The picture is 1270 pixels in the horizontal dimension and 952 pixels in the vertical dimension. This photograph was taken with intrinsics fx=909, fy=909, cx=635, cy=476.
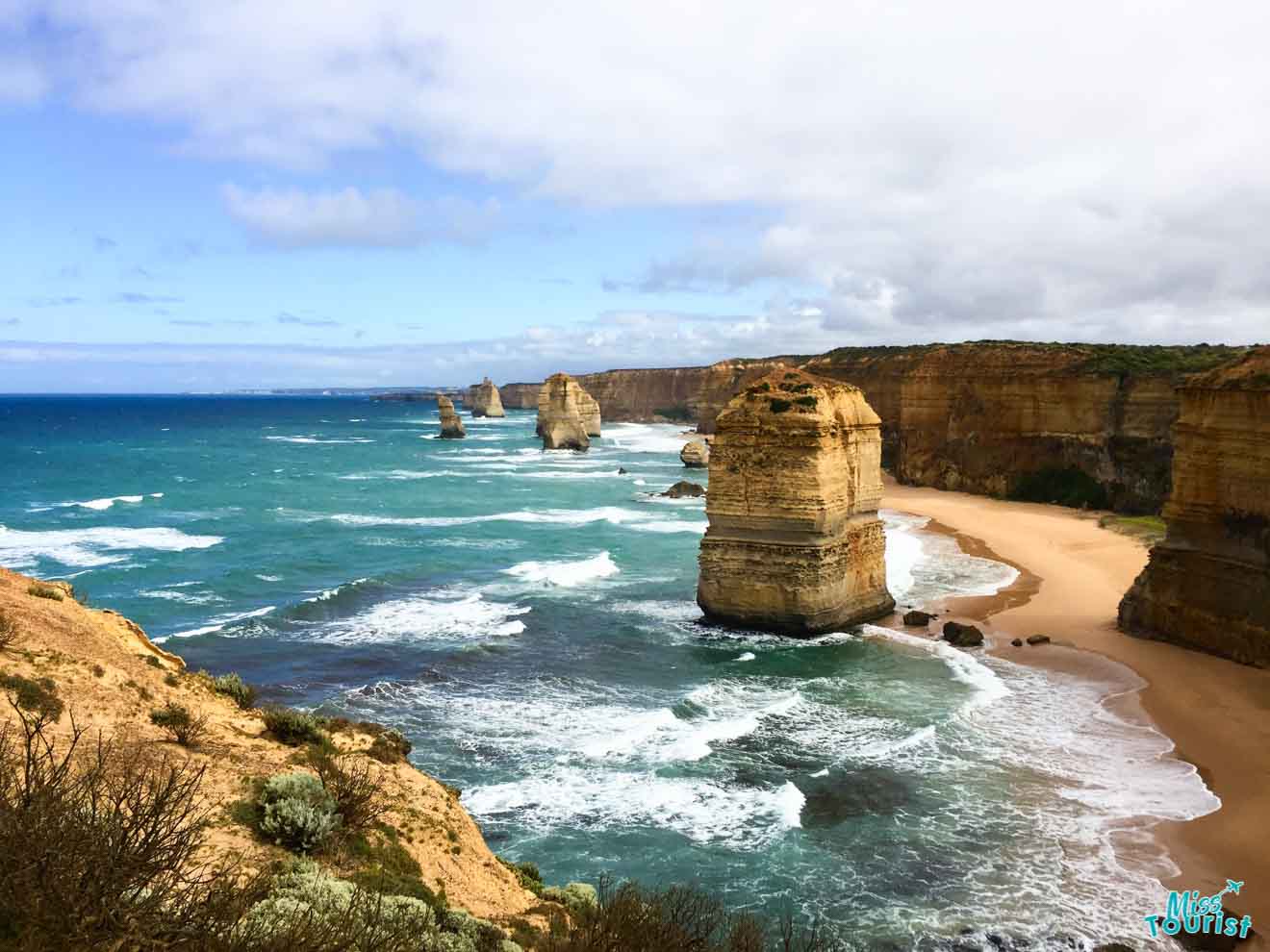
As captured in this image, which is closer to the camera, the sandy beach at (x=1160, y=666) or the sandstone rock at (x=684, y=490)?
the sandy beach at (x=1160, y=666)

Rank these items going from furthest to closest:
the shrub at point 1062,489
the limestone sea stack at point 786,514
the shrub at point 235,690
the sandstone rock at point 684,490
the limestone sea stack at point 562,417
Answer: the limestone sea stack at point 562,417 < the sandstone rock at point 684,490 < the shrub at point 1062,489 < the limestone sea stack at point 786,514 < the shrub at point 235,690

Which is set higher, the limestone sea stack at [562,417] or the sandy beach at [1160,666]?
the limestone sea stack at [562,417]

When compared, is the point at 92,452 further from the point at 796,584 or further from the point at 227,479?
the point at 796,584

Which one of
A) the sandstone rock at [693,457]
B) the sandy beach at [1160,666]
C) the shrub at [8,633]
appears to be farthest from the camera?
the sandstone rock at [693,457]

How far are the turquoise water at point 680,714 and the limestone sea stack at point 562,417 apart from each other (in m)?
46.9

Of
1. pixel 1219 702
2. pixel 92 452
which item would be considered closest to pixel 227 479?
pixel 92 452

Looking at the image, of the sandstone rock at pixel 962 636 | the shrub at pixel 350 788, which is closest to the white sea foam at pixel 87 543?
the shrub at pixel 350 788

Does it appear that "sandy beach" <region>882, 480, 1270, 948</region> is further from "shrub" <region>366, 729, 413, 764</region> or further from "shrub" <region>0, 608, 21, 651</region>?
"shrub" <region>0, 608, 21, 651</region>

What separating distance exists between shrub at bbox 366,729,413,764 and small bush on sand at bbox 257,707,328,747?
0.61 metres

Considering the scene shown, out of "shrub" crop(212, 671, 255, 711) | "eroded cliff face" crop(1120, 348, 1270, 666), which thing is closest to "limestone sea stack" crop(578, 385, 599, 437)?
"eroded cliff face" crop(1120, 348, 1270, 666)

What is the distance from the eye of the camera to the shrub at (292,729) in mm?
10500

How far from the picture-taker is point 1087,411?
151ft

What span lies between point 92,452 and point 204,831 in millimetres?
90504

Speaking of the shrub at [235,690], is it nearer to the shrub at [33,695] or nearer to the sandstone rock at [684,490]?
the shrub at [33,695]
